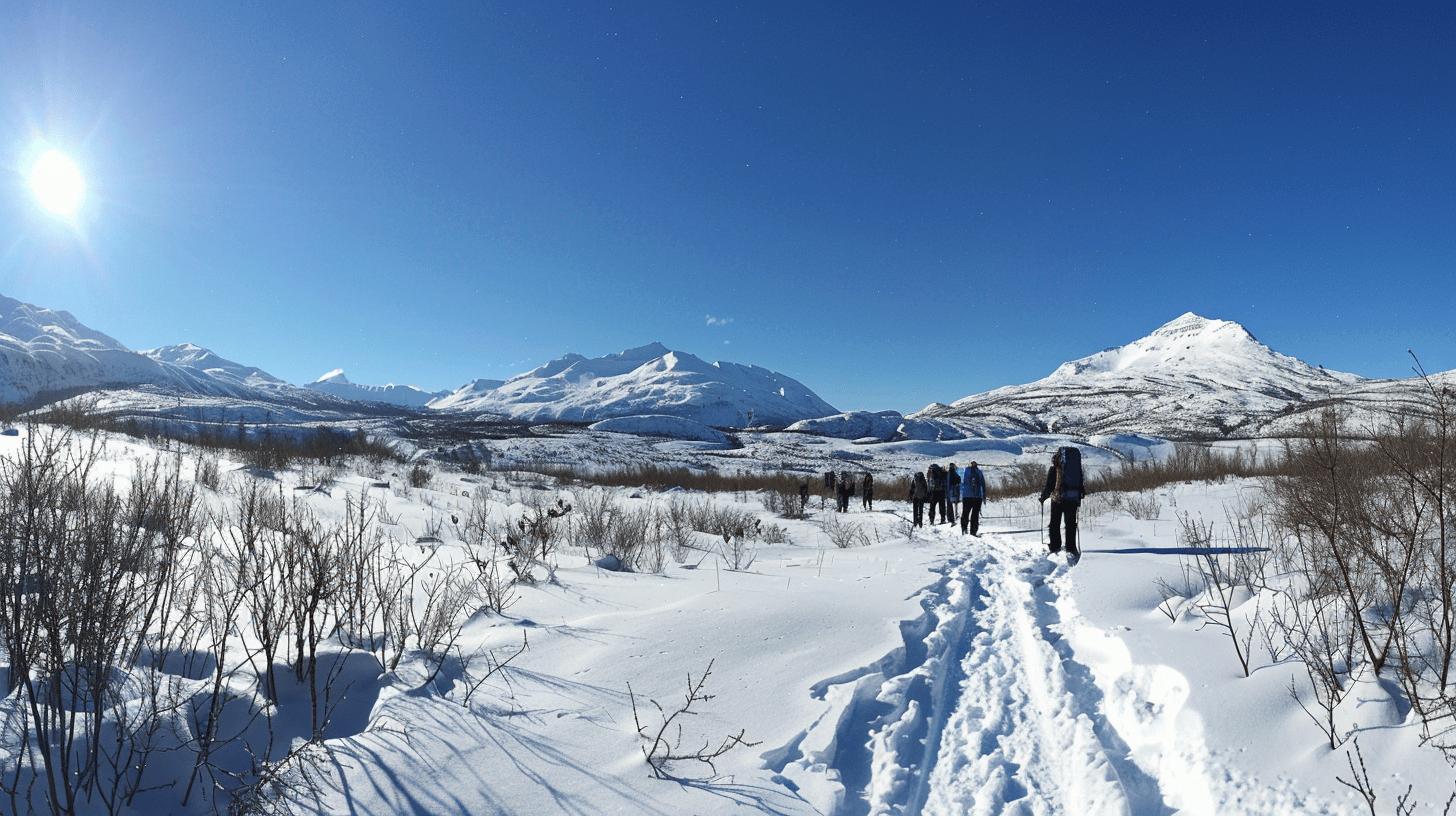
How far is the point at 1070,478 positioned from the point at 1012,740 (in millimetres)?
6267

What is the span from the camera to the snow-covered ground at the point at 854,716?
7.89ft

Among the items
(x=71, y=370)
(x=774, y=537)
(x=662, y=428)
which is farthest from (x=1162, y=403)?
(x=71, y=370)

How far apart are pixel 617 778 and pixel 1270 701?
10.2ft

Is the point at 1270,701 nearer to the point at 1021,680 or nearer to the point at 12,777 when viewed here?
the point at 1021,680

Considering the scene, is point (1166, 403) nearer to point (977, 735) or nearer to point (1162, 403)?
point (1162, 403)

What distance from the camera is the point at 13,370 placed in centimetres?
12219

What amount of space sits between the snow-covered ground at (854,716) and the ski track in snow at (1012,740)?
0.5 inches

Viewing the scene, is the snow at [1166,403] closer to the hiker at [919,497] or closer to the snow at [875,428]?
the snow at [875,428]

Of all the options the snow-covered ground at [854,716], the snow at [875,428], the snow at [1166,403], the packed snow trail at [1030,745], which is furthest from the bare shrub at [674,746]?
the snow at [1166,403]

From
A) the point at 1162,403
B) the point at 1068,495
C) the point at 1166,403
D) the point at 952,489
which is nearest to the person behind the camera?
the point at 1068,495

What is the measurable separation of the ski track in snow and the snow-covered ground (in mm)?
12

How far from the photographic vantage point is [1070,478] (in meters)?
8.46

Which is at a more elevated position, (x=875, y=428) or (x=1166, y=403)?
(x=1166, y=403)

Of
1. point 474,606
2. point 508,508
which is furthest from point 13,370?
point 474,606
